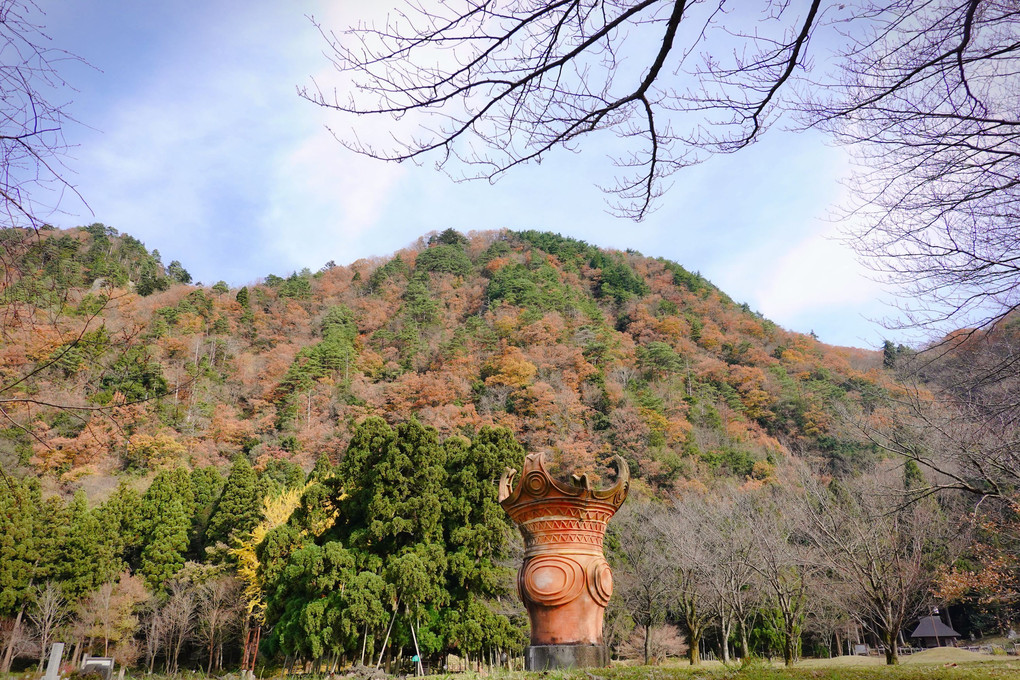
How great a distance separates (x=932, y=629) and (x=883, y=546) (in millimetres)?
16223

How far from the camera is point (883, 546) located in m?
15.8

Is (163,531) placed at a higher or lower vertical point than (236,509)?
lower

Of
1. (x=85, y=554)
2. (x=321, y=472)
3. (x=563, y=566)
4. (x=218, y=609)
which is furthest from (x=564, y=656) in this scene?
(x=85, y=554)

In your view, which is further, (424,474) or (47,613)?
(47,613)

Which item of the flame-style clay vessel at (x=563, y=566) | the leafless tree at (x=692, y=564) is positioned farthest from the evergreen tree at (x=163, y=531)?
the flame-style clay vessel at (x=563, y=566)

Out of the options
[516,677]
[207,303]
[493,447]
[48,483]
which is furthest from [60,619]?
[207,303]

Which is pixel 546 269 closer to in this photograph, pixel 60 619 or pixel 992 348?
pixel 60 619

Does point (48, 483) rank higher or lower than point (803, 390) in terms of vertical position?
lower

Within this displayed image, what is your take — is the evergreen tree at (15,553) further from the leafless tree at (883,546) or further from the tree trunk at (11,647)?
the leafless tree at (883,546)

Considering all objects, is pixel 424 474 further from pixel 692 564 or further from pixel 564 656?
pixel 564 656

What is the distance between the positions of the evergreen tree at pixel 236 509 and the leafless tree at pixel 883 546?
Answer: 2083 centimetres

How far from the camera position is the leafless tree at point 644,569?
22.4m

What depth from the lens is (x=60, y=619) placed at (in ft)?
74.6

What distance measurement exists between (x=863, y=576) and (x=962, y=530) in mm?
6273
